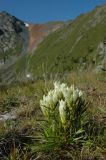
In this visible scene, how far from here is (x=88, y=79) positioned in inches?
607

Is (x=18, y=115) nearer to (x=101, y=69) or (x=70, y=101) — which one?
(x=70, y=101)

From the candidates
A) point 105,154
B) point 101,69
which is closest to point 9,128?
point 105,154

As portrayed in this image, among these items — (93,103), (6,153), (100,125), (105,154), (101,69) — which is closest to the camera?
(105,154)

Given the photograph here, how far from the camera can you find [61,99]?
6133mm

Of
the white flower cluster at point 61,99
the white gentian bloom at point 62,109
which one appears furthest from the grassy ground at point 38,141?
the white gentian bloom at point 62,109

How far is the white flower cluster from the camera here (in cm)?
604

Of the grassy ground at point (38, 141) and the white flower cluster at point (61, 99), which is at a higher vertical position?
the white flower cluster at point (61, 99)

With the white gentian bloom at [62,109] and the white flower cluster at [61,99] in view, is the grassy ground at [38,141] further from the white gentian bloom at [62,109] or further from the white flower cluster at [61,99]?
the white gentian bloom at [62,109]

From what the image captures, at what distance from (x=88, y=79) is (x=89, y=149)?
9231 millimetres

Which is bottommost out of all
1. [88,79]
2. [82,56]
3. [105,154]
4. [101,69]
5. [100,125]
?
[105,154]

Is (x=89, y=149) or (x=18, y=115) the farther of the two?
(x=18, y=115)

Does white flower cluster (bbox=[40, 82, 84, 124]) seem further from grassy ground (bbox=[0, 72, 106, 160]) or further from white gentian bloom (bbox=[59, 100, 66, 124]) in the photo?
grassy ground (bbox=[0, 72, 106, 160])

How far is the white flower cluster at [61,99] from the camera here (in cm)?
604

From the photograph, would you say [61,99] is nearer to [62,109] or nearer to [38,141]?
[62,109]
